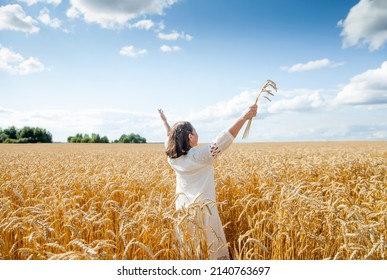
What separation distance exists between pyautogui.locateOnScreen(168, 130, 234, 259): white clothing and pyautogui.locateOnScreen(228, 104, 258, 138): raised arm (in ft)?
0.17

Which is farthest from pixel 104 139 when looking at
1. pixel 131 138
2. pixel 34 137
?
pixel 34 137

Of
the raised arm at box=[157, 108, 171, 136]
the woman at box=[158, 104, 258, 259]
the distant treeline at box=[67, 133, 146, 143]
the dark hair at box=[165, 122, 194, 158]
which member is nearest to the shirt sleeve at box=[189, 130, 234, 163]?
the woman at box=[158, 104, 258, 259]

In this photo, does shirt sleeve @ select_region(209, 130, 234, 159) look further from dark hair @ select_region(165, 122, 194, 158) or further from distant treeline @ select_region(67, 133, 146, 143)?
distant treeline @ select_region(67, 133, 146, 143)

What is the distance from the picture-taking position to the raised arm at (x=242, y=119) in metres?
2.73

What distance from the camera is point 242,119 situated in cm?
275

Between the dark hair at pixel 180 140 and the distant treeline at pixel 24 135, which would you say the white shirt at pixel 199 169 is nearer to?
the dark hair at pixel 180 140

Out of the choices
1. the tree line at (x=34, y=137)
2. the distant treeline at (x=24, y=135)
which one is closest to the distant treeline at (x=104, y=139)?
the tree line at (x=34, y=137)

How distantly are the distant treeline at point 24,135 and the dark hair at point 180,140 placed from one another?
176ft

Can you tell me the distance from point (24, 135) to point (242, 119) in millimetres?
65510

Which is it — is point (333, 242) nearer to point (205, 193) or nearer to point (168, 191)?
point (205, 193)

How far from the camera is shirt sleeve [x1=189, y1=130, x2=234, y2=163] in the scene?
9.14 ft

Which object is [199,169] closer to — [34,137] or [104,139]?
[34,137]
